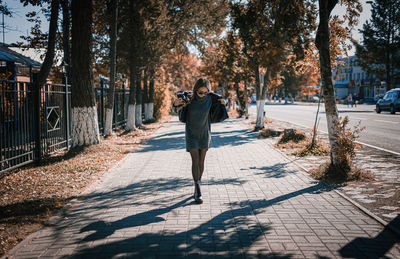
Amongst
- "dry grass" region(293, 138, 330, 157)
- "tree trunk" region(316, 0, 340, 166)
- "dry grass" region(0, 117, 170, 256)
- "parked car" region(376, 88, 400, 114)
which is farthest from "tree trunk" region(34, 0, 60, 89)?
"parked car" region(376, 88, 400, 114)

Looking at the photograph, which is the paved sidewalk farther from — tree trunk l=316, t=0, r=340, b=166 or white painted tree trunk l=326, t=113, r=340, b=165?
tree trunk l=316, t=0, r=340, b=166

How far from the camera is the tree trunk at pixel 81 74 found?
972cm

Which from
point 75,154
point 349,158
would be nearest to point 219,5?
point 75,154

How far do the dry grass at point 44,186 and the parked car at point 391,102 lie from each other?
2497cm

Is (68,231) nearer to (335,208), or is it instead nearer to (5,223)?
(5,223)

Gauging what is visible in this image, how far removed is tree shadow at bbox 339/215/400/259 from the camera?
3.42m

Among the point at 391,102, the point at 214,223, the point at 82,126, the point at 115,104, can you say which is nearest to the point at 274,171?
the point at 214,223

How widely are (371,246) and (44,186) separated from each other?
5.66 meters

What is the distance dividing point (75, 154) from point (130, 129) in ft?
26.2

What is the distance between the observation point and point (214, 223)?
14.1ft

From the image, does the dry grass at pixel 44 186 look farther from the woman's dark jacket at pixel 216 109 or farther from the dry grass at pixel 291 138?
the dry grass at pixel 291 138

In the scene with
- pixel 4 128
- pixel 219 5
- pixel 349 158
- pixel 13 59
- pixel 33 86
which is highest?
pixel 219 5

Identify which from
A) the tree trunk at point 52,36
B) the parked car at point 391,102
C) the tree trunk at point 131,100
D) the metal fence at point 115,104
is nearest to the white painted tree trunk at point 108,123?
the metal fence at point 115,104

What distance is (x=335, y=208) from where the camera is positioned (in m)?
A: 4.88
